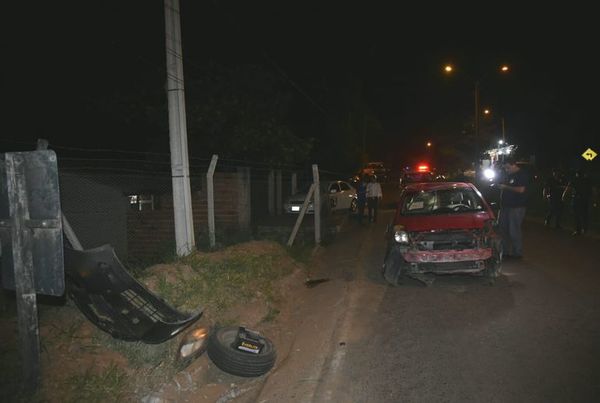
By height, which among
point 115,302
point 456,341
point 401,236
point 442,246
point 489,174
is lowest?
point 456,341

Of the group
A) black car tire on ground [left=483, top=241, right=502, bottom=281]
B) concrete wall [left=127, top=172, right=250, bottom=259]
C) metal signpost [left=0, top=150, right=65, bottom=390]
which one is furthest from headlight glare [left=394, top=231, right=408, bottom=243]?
metal signpost [left=0, top=150, right=65, bottom=390]

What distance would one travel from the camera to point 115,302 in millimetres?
5398

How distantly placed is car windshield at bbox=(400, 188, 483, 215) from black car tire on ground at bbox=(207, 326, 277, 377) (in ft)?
15.2

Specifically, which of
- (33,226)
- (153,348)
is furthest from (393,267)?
(33,226)

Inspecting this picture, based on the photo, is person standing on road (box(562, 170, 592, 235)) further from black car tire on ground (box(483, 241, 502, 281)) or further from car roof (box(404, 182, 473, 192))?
black car tire on ground (box(483, 241, 502, 281))

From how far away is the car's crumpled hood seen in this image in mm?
8062

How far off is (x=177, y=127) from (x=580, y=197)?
10154 millimetres

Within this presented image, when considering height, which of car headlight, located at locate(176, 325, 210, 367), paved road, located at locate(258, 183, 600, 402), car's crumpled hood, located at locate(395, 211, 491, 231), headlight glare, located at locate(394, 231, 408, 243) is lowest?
paved road, located at locate(258, 183, 600, 402)

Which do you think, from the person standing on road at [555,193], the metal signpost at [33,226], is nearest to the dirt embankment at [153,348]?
the metal signpost at [33,226]

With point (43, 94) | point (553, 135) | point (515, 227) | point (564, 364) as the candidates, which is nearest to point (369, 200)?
point (515, 227)

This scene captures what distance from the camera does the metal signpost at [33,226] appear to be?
12.9 feet

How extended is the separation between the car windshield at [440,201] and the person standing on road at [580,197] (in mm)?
5159

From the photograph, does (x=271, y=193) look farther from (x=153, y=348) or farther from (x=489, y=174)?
(x=489, y=174)

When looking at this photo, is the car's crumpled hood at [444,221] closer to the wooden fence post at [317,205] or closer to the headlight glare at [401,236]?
the headlight glare at [401,236]
